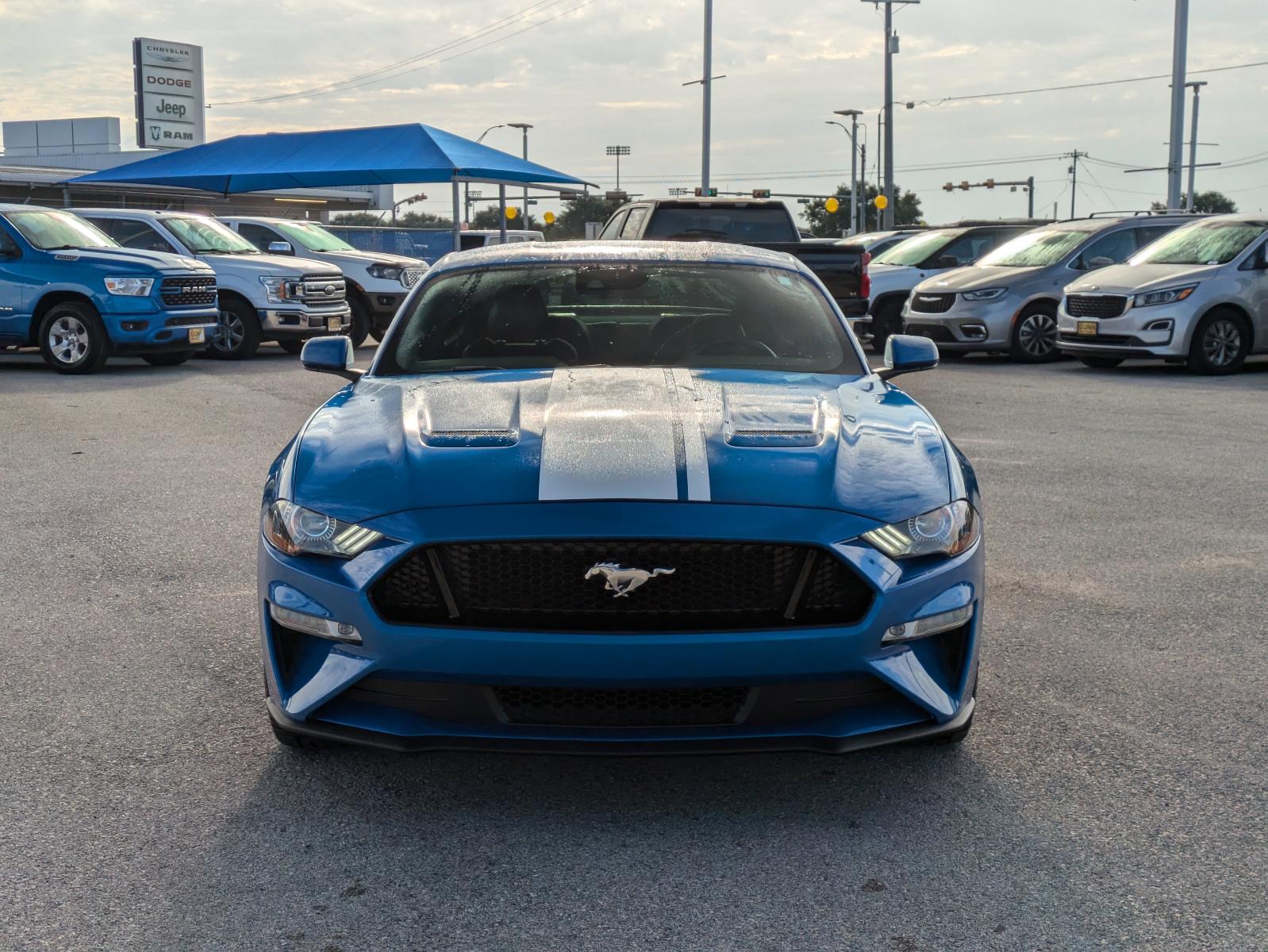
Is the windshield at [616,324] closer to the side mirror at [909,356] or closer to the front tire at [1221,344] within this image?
the side mirror at [909,356]

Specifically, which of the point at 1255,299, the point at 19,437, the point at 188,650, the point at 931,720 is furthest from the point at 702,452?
the point at 1255,299

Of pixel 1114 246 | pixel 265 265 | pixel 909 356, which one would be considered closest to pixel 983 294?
pixel 1114 246

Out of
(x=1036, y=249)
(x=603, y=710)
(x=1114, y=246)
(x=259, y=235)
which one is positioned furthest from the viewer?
(x=259, y=235)

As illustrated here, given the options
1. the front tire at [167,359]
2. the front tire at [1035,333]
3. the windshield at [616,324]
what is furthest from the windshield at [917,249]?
the windshield at [616,324]

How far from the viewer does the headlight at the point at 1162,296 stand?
15523 mm

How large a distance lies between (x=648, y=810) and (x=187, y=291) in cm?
1354

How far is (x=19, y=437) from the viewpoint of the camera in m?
10.6

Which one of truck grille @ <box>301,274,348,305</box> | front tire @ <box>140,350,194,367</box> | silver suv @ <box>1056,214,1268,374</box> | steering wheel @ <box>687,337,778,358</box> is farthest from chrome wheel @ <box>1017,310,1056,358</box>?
steering wheel @ <box>687,337,778,358</box>

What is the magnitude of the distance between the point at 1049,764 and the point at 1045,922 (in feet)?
3.20

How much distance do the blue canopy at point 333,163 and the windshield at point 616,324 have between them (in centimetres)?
2158

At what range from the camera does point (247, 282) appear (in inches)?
694

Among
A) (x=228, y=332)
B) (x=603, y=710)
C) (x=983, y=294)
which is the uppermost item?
(x=983, y=294)

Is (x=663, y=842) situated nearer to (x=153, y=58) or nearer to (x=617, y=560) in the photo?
(x=617, y=560)

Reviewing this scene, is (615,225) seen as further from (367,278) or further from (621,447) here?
(621,447)
